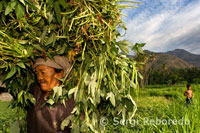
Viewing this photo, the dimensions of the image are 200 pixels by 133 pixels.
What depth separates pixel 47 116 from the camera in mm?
1113

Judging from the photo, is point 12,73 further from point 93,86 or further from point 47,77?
point 93,86

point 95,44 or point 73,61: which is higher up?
point 95,44

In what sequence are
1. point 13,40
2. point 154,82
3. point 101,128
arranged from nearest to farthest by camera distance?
point 13,40 < point 101,128 < point 154,82

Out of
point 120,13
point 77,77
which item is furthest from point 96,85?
point 120,13

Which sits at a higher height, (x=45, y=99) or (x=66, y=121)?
(x=45, y=99)

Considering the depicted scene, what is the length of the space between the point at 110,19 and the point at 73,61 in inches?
16.1

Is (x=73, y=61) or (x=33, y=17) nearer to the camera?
(x=33, y=17)

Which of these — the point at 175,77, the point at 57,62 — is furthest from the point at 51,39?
the point at 175,77

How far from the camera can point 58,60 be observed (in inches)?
43.8

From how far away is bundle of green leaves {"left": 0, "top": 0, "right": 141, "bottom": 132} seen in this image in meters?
1.01

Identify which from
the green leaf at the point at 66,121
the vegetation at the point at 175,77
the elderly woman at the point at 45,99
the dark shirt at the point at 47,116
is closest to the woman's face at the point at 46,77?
the elderly woman at the point at 45,99

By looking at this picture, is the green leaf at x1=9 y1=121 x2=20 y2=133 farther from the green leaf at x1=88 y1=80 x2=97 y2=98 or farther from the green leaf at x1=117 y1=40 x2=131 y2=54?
the green leaf at x1=117 y1=40 x2=131 y2=54

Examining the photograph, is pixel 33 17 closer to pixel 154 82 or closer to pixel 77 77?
pixel 77 77

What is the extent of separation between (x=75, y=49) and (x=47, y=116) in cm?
52
